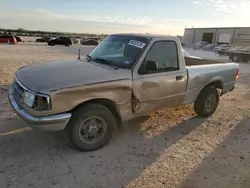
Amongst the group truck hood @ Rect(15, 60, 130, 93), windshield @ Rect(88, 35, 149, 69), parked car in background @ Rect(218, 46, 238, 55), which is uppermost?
windshield @ Rect(88, 35, 149, 69)

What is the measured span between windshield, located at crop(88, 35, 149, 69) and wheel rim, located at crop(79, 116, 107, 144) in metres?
0.98

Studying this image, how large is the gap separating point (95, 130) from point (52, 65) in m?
1.42

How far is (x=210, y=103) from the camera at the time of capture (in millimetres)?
5773

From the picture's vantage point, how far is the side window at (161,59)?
13.5 ft

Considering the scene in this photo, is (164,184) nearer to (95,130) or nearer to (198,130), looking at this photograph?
(95,130)

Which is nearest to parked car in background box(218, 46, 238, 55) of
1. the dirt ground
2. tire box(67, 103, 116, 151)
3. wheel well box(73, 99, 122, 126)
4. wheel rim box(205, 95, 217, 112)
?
wheel rim box(205, 95, 217, 112)

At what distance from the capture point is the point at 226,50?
26.3m

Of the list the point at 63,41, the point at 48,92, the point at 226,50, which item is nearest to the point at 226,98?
the point at 48,92

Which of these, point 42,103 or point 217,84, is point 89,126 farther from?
point 217,84

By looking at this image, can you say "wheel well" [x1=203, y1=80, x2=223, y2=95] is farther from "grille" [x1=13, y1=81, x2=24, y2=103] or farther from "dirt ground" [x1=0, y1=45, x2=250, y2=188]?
"grille" [x1=13, y1=81, x2=24, y2=103]

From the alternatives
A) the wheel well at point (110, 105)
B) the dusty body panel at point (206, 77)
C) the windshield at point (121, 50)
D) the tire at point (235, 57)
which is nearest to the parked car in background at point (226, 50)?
the tire at point (235, 57)

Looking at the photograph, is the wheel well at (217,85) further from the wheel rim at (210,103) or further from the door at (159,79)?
the door at (159,79)

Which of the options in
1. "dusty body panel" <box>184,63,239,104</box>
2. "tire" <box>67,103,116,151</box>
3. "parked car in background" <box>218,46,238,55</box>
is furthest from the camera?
"parked car in background" <box>218,46,238,55</box>

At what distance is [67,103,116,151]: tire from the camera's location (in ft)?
11.9
